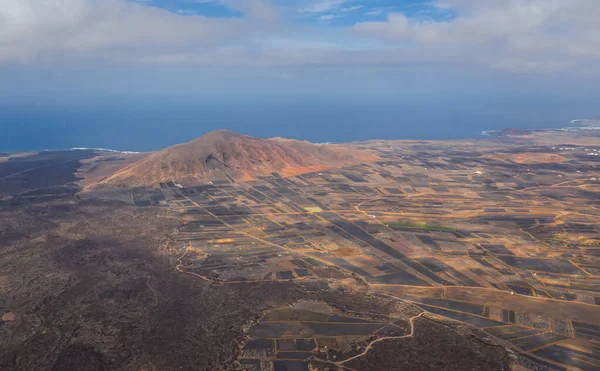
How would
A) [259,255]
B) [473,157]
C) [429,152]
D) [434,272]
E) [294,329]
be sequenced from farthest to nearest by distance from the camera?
[429,152], [473,157], [259,255], [434,272], [294,329]

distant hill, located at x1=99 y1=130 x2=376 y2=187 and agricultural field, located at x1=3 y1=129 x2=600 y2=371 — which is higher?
distant hill, located at x1=99 y1=130 x2=376 y2=187

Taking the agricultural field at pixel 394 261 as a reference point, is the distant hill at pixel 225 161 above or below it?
above

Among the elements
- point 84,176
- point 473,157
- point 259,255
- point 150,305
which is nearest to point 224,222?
point 259,255

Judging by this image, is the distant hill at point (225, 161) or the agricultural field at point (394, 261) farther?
the distant hill at point (225, 161)

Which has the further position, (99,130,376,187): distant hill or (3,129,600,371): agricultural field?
(99,130,376,187): distant hill

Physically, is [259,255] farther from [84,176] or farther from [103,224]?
[84,176]

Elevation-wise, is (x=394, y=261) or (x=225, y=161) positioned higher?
Result: (x=225, y=161)

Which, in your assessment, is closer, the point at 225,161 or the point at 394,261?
the point at 394,261

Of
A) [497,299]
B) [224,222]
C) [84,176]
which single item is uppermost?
[84,176]
